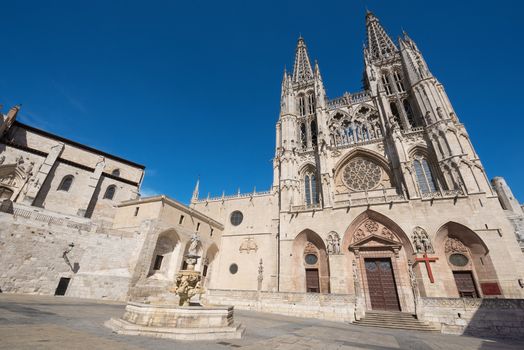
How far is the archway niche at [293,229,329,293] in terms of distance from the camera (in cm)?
1686

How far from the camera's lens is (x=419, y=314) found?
438 inches

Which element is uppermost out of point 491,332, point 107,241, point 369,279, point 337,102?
point 337,102

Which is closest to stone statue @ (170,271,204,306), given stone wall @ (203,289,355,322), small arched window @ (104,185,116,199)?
stone wall @ (203,289,355,322)

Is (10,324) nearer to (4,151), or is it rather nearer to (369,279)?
(369,279)

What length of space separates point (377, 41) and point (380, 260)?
97.0 feet

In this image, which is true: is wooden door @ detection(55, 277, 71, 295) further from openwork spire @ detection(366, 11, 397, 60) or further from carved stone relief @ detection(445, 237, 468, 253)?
openwork spire @ detection(366, 11, 397, 60)

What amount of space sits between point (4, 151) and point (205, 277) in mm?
19469

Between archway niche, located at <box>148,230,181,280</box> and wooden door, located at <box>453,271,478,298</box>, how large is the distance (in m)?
19.3

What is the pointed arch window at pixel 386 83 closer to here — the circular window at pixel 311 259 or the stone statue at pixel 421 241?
the stone statue at pixel 421 241

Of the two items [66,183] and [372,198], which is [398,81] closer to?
[372,198]

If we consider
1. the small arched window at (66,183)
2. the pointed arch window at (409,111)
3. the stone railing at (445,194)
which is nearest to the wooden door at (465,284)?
the stone railing at (445,194)


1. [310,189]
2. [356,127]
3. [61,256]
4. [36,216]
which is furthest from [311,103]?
[61,256]

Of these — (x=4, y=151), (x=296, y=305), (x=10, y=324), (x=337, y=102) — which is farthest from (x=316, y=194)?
(x=4, y=151)

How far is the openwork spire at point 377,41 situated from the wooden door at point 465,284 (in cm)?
2478
